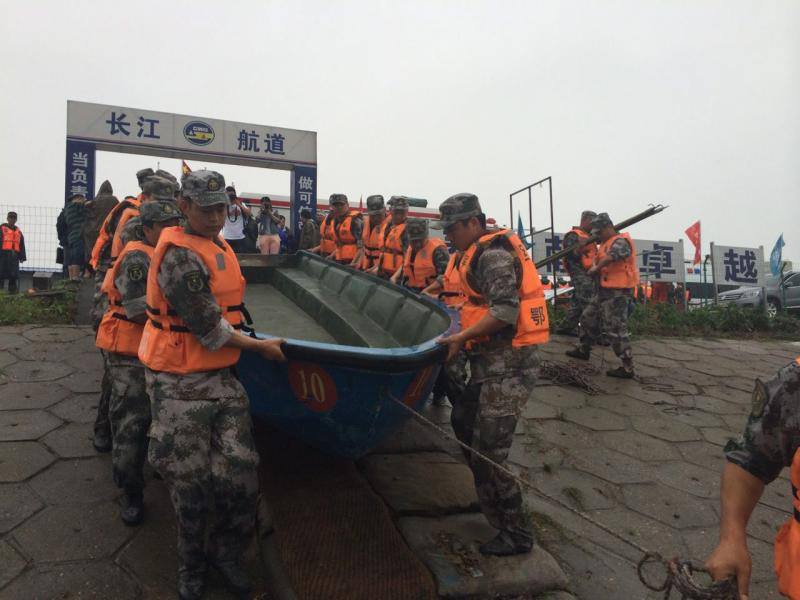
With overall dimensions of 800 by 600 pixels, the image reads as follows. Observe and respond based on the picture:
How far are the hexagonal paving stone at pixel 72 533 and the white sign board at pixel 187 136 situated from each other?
28.7 ft

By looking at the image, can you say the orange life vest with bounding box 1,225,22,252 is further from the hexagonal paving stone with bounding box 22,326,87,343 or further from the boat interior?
the boat interior

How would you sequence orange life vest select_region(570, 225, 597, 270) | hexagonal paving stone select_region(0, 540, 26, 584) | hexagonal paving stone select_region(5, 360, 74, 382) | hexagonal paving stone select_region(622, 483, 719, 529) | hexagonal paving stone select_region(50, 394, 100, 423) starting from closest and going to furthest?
1. hexagonal paving stone select_region(0, 540, 26, 584)
2. hexagonal paving stone select_region(622, 483, 719, 529)
3. hexagonal paving stone select_region(50, 394, 100, 423)
4. hexagonal paving stone select_region(5, 360, 74, 382)
5. orange life vest select_region(570, 225, 597, 270)

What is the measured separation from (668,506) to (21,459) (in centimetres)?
430

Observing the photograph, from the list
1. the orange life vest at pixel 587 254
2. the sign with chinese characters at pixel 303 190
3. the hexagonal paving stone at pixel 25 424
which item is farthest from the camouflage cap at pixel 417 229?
the sign with chinese characters at pixel 303 190

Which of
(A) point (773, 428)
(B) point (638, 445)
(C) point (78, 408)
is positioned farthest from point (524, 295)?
(C) point (78, 408)

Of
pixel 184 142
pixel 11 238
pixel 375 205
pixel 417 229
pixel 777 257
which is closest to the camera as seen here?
pixel 417 229

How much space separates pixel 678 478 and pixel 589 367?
3.00 m

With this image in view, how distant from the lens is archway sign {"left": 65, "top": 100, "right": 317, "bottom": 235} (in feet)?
31.6

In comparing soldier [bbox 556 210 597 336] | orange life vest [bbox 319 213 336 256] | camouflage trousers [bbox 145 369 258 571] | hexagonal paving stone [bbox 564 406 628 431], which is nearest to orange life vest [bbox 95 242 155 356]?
camouflage trousers [bbox 145 369 258 571]

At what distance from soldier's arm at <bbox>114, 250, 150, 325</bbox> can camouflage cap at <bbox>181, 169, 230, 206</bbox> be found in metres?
0.74

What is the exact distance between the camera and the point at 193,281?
2156mm

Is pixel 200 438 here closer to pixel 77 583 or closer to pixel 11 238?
pixel 77 583

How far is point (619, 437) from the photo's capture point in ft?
15.2

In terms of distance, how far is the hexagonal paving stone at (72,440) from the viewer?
12.0 ft
